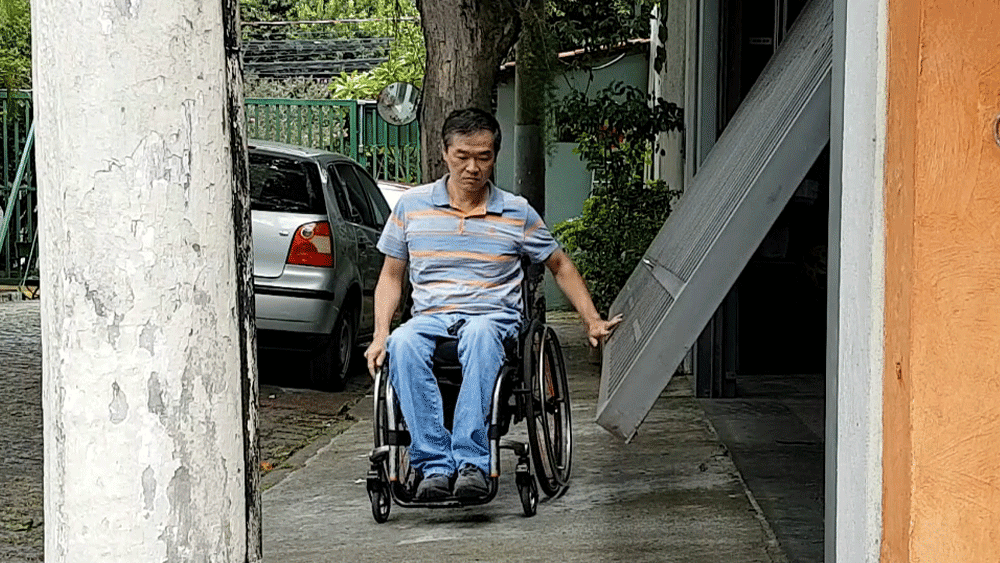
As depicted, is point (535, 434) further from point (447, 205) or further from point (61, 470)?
point (61, 470)

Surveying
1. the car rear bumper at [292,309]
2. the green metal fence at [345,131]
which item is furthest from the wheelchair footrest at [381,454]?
the green metal fence at [345,131]

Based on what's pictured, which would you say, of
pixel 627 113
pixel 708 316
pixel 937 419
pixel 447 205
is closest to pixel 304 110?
pixel 627 113

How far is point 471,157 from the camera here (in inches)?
229

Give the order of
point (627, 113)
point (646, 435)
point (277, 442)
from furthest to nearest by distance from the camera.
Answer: point (627, 113) < point (277, 442) < point (646, 435)

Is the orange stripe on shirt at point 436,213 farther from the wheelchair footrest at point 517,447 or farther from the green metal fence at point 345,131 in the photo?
the green metal fence at point 345,131

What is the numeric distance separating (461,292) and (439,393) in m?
0.45

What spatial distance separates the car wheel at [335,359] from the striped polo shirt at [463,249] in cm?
404

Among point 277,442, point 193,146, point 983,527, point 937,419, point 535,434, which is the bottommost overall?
point 277,442

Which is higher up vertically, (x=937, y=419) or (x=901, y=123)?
(x=901, y=123)

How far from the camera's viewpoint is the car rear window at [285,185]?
9.80 m

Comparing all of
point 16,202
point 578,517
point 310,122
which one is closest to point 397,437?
point 578,517

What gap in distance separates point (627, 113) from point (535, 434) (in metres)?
4.70

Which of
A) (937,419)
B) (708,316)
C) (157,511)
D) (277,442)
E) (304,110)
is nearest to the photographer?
(157,511)

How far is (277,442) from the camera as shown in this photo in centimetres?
815
